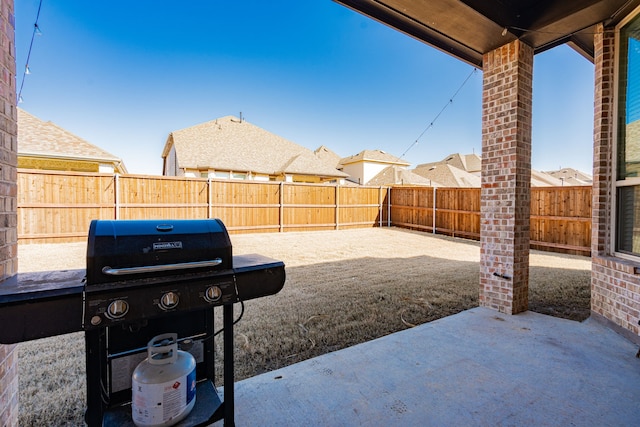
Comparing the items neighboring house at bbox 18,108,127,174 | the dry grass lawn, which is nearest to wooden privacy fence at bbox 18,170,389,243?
the dry grass lawn

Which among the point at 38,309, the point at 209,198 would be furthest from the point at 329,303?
the point at 209,198

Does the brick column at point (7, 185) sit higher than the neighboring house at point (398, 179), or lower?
lower

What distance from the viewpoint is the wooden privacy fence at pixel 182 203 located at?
782 cm

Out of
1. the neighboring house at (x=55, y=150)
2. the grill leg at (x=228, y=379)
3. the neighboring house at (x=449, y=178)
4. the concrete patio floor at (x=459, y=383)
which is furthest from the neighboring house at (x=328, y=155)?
the grill leg at (x=228, y=379)

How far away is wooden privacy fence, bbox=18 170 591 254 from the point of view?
7.76 meters

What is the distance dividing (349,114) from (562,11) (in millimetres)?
17232

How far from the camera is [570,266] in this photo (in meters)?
6.21

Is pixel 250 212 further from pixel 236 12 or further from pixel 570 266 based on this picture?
pixel 570 266

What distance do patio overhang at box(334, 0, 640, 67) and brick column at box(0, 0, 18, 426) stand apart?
240 centimetres

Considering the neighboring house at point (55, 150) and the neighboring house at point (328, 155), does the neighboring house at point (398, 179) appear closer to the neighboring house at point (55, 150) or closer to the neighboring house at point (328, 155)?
the neighboring house at point (328, 155)

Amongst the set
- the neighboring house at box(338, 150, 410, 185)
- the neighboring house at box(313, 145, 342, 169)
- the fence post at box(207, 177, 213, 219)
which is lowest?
the fence post at box(207, 177, 213, 219)

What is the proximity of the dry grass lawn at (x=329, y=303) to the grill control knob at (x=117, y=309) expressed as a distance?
118 centimetres

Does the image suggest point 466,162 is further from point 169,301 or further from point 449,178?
point 169,301

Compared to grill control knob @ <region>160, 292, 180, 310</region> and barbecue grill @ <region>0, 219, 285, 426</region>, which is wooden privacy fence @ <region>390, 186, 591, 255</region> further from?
grill control knob @ <region>160, 292, 180, 310</region>
